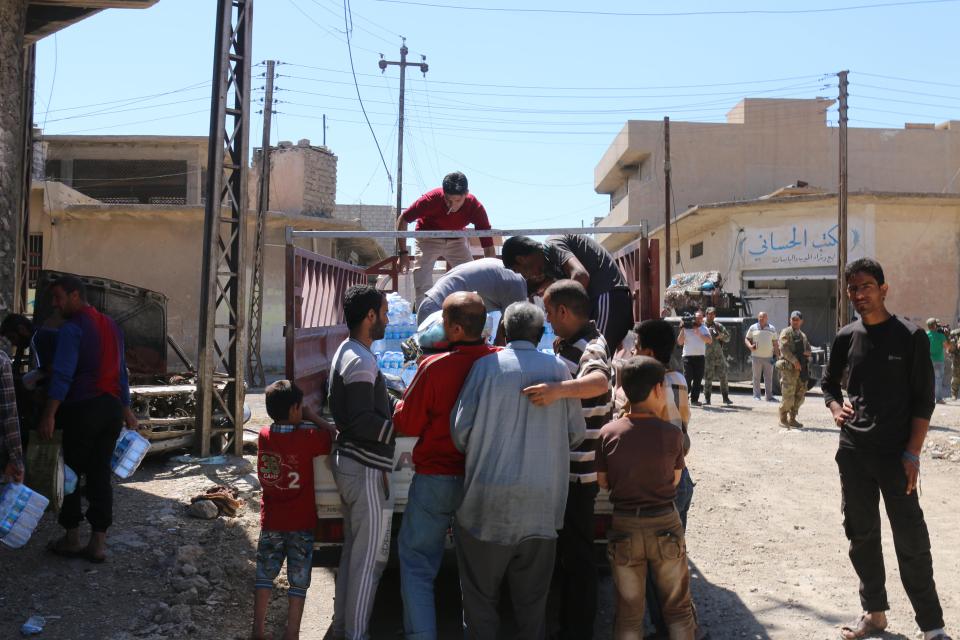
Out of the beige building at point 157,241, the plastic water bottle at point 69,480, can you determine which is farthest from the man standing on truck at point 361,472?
the beige building at point 157,241

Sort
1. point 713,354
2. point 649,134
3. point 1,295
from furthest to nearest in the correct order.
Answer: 1. point 649,134
2. point 713,354
3. point 1,295

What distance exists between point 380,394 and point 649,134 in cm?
3179

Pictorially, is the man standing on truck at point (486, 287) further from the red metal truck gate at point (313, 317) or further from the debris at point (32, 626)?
the debris at point (32, 626)

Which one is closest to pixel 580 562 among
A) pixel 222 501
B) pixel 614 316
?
pixel 614 316

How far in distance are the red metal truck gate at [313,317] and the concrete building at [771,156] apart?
1069 inches

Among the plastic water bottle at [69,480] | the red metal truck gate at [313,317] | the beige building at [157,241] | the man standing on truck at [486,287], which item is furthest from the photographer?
the beige building at [157,241]

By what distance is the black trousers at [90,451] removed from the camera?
16.8 ft

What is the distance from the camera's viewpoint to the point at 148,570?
5227 mm

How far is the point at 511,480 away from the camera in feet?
11.1

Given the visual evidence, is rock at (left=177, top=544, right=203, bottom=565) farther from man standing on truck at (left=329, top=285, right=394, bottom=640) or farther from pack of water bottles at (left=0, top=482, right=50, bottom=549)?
man standing on truck at (left=329, top=285, right=394, bottom=640)

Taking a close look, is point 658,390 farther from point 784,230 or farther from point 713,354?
point 784,230

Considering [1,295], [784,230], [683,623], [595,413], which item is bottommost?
[683,623]

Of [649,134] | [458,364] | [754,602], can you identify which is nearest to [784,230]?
[649,134]

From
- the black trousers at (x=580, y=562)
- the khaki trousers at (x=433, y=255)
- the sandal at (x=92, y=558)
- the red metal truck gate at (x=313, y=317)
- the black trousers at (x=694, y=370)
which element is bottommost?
the sandal at (x=92, y=558)
